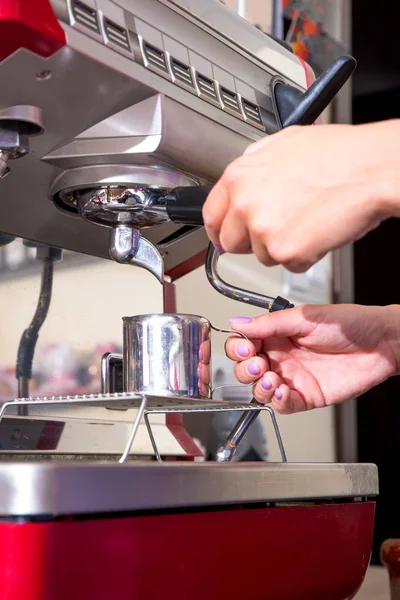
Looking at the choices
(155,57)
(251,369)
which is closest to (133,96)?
(155,57)

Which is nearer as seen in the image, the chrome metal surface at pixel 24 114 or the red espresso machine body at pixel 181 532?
the red espresso machine body at pixel 181 532

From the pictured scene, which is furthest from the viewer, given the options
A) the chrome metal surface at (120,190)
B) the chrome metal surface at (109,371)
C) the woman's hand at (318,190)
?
the chrome metal surface at (109,371)

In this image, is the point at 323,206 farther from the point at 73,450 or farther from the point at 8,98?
the point at 73,450

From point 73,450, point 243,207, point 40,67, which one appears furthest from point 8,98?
point 73,450

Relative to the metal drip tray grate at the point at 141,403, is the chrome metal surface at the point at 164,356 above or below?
above

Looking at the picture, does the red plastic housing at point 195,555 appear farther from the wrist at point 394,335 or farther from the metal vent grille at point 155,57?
the metal vent grille at point 155,57

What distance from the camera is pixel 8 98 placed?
578mm

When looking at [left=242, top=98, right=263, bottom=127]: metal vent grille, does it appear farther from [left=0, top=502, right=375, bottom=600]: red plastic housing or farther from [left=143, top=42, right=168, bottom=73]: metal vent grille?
[left=0, top=502, right=375, bottom=600]: red plastic housing

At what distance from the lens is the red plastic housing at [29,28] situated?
52 centimetres

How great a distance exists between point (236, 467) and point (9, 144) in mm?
275

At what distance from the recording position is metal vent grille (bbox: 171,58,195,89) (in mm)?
636

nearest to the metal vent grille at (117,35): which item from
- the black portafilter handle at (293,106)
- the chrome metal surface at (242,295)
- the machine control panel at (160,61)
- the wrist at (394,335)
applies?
the machine control panel at (160,61)

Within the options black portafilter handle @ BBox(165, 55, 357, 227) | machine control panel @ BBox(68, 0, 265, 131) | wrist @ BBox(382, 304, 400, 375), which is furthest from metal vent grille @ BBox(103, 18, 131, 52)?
wrist @ BBox(382, 304, 400, 375)

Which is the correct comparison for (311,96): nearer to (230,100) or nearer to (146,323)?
(230,100)
